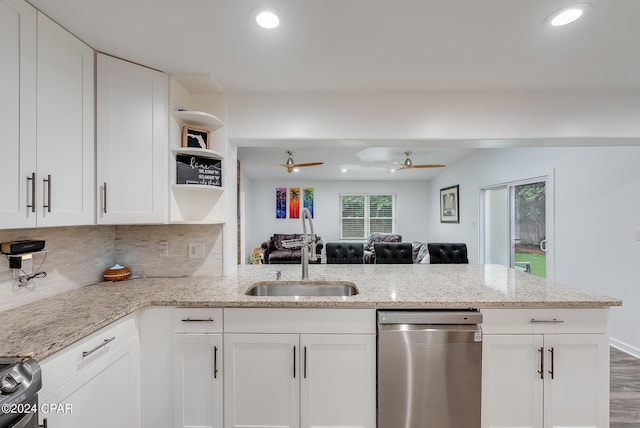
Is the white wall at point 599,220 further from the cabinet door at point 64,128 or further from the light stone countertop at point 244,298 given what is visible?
the cabinet door at point 64,128

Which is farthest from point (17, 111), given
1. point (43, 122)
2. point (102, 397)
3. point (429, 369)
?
point (429, 369)

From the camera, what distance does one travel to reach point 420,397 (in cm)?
150

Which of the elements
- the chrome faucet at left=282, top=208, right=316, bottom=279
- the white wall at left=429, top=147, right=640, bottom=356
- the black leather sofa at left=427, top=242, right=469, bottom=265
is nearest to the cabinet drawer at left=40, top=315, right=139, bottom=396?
the chrome faucet at left=282, top=208, right=316, bottom=279

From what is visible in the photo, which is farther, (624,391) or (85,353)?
(624,391)

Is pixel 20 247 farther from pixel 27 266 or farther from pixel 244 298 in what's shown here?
pixel 244 298

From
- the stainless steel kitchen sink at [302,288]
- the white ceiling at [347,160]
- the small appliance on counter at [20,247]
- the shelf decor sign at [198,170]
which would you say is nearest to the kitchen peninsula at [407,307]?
the small appliance on counter at [20,247]

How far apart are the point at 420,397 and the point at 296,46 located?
209cm

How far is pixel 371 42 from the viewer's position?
1.50 metres

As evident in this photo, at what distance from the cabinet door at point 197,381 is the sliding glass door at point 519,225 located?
4.16 meters

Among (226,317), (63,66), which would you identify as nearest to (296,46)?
(63,66)

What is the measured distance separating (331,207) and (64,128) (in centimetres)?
625

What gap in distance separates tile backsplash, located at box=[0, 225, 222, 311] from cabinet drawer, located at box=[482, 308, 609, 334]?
1.87 metres

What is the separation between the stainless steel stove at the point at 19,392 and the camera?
82cm

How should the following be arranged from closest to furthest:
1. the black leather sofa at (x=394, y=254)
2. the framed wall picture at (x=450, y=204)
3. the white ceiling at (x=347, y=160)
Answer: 1. the black leather sofa at (x=394, y=254)
2. the white ceiling at (x=347, y=160)
3. the framed wall picture at (x=450, y=204)
